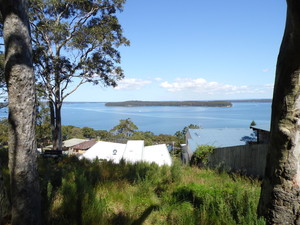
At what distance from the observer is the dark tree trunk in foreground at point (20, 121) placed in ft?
8.57

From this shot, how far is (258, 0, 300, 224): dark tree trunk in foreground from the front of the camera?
2.19 m

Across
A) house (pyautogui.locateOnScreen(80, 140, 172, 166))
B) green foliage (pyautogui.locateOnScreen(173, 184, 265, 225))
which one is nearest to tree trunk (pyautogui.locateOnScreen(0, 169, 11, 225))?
green foliage (pyautogui.locateOnScreen(173, 184, 265, 225))

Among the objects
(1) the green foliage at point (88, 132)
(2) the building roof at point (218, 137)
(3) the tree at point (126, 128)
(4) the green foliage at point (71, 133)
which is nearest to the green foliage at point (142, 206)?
(2) the building roof at point (218, 137)

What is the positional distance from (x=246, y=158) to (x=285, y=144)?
7.34 metres

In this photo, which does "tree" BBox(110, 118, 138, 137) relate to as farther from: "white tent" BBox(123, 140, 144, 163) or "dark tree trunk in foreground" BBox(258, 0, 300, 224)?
"dark tree trunk in foreground" BBox(258, 0, 300, 224)

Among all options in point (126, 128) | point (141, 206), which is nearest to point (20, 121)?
point (141, 206)

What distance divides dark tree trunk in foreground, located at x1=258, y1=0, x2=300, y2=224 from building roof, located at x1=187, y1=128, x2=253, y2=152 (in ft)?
42.6

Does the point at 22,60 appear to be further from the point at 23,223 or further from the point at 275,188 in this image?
the point at 275,188

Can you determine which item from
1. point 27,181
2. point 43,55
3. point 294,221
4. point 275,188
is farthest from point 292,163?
point 43,55

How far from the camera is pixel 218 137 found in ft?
57.0

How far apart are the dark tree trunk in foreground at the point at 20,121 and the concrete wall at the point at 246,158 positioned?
6.36 metres

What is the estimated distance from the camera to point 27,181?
2652 mm

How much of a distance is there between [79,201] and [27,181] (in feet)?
2.63

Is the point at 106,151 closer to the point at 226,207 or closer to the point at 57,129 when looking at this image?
the point at 57,129
